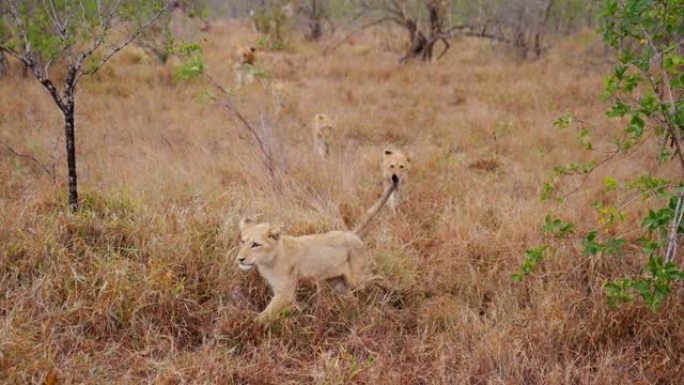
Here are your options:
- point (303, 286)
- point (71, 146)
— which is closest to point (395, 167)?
point (303, 286)

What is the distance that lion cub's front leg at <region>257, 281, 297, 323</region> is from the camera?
3.86 m

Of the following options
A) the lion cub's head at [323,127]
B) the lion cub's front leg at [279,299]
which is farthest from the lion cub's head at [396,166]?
the lion cub's front leg at [279,299]

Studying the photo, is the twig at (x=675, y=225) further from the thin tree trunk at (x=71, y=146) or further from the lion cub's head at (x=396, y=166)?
the thin tree trunk at (x=71, y=146)

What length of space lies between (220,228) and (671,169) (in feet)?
16.7

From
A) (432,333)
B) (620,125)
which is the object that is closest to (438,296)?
(432,333)

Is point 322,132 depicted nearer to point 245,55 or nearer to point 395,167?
point 395,167

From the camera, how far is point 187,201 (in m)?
5.39

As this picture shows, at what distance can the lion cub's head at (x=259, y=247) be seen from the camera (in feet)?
12.8

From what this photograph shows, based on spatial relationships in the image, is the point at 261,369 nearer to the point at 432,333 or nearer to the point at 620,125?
the point at 432,333

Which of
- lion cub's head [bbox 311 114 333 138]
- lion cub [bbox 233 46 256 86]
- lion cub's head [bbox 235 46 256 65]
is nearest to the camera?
lion cub's head [bbox 311 114 333 138]

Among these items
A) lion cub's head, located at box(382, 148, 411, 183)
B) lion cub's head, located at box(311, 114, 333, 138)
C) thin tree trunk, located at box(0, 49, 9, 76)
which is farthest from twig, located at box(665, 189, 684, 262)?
thin tree trunk, located at box(0, 49, 9, 76)

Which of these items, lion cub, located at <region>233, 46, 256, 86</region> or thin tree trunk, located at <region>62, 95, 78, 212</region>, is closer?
thin tree trunk, located at <region>62, 95, 78, 212</region>

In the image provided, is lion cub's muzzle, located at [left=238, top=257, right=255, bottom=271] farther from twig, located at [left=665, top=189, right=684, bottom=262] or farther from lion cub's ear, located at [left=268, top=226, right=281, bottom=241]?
twig, located at [left=665, top=189, right=684, bottom=262]

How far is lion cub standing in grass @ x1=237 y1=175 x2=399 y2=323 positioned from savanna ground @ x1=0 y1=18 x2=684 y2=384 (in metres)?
0.14
